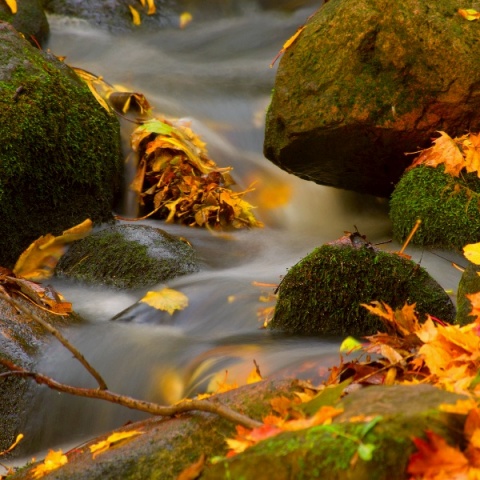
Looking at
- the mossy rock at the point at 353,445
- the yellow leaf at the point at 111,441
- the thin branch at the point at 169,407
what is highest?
the mossy rock at the point at 353,445

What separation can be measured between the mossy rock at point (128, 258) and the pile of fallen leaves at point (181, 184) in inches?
28.4

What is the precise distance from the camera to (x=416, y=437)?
146 cm

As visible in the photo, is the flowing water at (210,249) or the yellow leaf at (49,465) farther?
the flowing water at (210,249)

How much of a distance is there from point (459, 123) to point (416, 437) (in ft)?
13.2

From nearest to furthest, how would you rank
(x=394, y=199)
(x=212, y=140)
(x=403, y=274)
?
(x=403, y=274) < (x=394, y=199) < (x=212, y=140)

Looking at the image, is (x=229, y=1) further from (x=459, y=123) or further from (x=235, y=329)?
(x=235, y=329)

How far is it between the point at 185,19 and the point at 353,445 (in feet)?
28.0

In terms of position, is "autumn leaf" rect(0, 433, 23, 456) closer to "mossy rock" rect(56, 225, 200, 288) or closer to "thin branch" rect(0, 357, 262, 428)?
"thin branch" rect(0, 357, 262, 428)

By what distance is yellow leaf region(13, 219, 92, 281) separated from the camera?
5.15 m

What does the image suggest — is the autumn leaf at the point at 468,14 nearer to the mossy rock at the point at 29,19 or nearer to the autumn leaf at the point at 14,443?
the autumn leaf at the point at 14,443

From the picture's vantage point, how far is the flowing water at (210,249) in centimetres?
343

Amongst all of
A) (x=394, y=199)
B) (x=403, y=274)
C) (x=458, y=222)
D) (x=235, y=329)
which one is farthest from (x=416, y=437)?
(x=394, y=199)

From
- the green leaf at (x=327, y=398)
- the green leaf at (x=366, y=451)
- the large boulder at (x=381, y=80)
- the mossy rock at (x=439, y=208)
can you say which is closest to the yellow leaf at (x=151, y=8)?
the large boulder at (x=381, y=80)

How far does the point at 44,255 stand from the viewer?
530 cm
